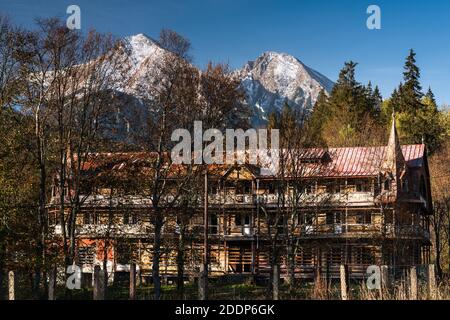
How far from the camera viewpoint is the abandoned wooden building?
1850 inches

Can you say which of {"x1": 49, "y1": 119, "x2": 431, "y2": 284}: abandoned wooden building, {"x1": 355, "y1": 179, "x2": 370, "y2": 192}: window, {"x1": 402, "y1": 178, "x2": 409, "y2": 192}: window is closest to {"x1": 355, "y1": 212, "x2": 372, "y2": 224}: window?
{"x1": 49, "y1": 119, "x2": 431, "y2": 284}: abandoned wooden building

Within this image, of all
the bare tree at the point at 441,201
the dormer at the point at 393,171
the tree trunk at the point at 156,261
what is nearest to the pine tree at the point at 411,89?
the bare tree at the point at 441,201

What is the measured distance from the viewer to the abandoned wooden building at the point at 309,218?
4700 cm

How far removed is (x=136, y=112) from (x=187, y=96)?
3.10m

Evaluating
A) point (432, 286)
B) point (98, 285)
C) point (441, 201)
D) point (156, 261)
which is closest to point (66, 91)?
point (156, 261)

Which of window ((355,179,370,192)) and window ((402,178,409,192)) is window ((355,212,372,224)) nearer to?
window ((355,179,370,192))

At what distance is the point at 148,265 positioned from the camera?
54344mm

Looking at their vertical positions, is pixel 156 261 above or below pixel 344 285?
below

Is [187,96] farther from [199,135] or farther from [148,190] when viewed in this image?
[148,190]

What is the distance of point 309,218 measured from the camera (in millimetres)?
52156

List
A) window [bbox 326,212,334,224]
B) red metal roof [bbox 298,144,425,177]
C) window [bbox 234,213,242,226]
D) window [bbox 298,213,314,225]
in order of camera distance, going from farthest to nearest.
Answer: window [bbox 234,213,242,226]
window [bbox 326,212,334,224]
red metal roof [bbox 298,144,425,177]
window [bbox 298,213,314,225]

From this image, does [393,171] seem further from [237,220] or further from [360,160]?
[237,220]

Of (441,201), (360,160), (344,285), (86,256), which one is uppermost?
(360,160)
